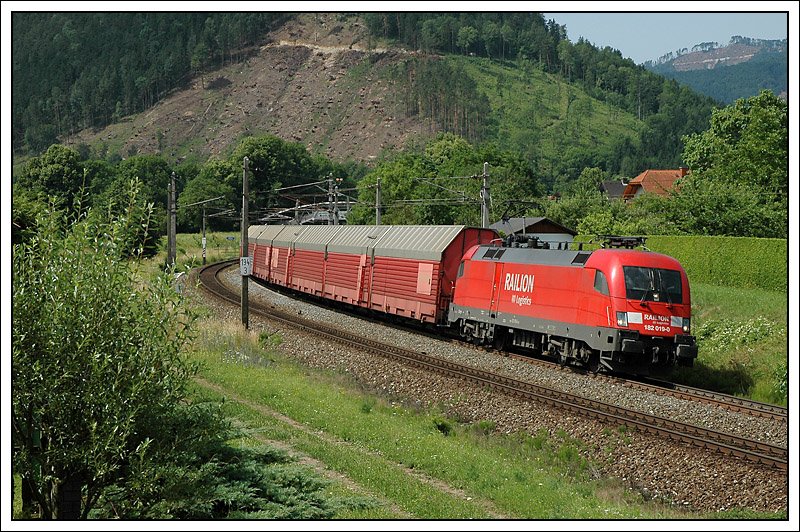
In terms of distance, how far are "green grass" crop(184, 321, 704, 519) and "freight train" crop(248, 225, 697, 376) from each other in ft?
16.3

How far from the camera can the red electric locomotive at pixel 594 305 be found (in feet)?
69.7

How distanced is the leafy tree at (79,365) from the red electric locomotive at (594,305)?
1300cm

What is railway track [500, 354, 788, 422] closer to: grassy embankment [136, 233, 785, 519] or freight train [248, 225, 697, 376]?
freight train [248, 225, 697, 376]

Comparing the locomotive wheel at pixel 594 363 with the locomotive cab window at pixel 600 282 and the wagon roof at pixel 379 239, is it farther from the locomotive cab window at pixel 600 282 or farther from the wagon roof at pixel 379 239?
the wagon roof at pixel 379 239

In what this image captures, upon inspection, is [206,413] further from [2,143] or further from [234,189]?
[234,189]

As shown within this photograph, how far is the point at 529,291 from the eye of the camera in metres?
24.8

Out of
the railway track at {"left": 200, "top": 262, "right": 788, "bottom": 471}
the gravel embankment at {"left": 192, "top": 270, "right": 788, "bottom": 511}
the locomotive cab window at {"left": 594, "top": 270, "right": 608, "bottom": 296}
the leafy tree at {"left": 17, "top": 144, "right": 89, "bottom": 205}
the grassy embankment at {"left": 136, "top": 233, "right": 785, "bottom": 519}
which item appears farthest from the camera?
the leafy tree at {"left": 17, "top": 144, "right": 89, "bottom": 205}

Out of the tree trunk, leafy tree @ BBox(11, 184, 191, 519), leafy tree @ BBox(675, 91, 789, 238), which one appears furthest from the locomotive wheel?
leafy tree @ BBox(675, 91, 789, 238)

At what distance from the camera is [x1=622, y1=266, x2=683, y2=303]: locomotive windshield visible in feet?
69.8

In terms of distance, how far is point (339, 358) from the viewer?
2727 cm

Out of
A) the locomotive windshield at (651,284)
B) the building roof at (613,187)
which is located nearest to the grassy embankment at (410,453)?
the locomotive windshield at (651,284)

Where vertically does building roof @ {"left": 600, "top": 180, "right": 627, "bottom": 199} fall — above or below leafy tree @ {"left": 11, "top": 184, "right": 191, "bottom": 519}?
above

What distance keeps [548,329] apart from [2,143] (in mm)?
17140

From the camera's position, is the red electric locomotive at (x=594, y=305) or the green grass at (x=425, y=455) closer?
the green grass at (x=425, y=455)
